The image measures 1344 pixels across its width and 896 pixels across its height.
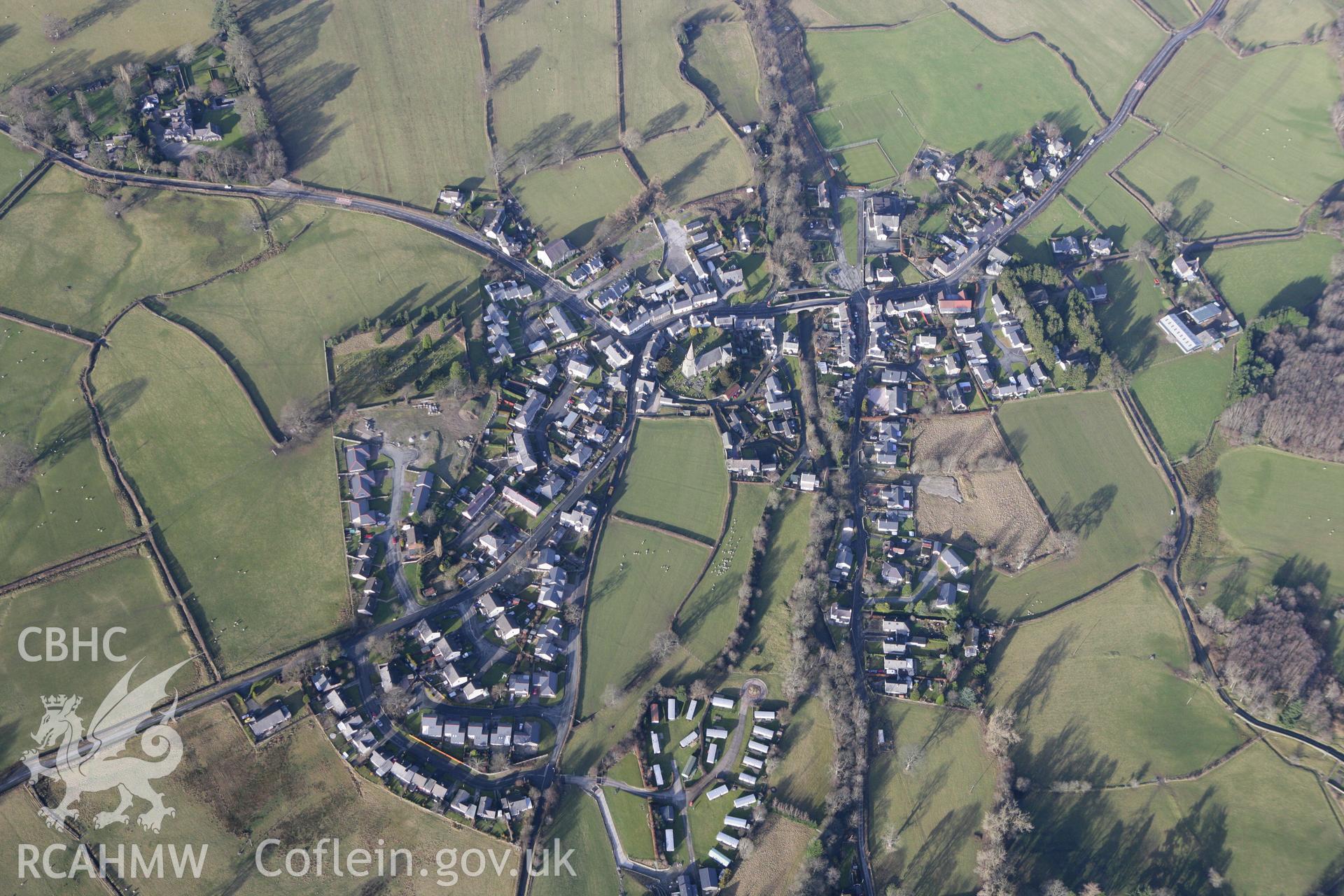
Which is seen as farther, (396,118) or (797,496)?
(396,118)

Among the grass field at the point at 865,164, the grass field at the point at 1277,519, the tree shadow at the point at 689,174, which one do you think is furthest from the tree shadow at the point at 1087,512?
the tree shadow at the point at 689,174

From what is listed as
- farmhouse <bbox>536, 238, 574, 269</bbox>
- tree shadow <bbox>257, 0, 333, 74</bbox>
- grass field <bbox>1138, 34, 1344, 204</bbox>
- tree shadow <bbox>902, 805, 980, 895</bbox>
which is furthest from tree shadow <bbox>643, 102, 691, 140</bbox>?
tree shadow <bbox>902, 805, 980, 895</bbox>

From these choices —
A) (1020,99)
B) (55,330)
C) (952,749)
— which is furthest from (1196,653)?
(55,330)

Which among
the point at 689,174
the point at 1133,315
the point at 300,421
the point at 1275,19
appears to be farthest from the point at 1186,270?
the point at 300,421

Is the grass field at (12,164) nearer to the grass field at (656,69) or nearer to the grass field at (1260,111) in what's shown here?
the grass field at (656,69)

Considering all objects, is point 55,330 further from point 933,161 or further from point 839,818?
point 933,161

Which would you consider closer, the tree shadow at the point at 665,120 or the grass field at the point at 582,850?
the grass field at the point at 582,850
